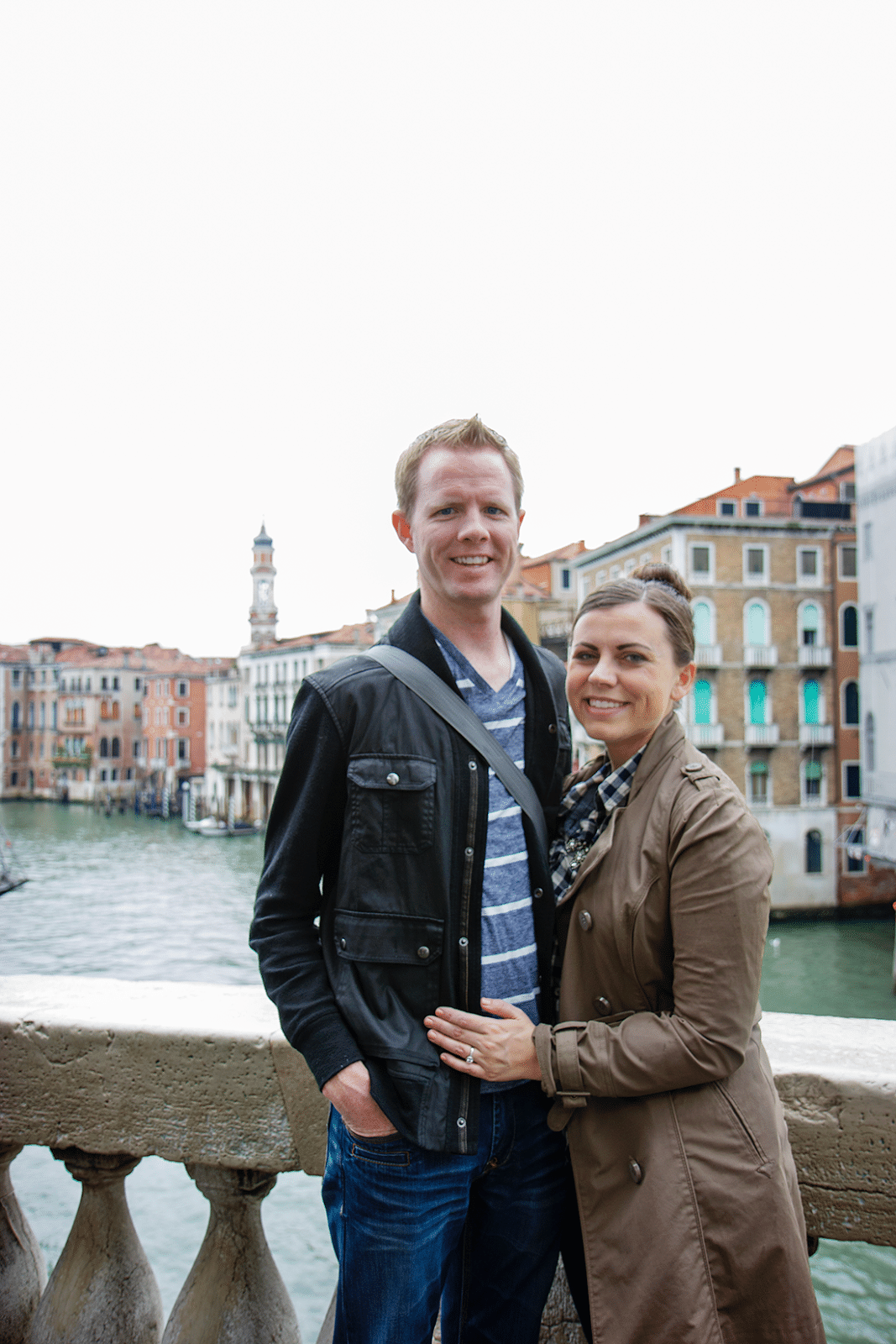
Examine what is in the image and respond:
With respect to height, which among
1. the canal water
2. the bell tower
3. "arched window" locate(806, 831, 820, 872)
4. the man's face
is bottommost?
the canal water

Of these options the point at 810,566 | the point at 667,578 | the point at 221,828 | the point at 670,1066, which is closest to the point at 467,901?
the point at 670,1066

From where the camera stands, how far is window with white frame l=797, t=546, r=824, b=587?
2045 centimetres

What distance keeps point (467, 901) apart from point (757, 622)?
20231 millimetres

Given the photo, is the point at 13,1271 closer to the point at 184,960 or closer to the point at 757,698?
the point at 184,960

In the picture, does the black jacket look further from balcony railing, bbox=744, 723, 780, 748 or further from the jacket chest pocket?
balcony railing, bbox=744, 723, 780, 748

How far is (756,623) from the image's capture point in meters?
20.2

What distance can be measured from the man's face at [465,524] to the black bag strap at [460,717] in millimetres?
136

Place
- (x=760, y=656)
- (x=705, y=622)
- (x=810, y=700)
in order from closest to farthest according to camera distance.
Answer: (x=705, y=622) < (x=760, y=656) < (x=810, y=700)

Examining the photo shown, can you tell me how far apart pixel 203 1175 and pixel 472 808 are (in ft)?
Result: 2.51

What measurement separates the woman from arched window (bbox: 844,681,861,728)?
21051 millimetres

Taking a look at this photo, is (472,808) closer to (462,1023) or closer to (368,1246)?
(462,1023)

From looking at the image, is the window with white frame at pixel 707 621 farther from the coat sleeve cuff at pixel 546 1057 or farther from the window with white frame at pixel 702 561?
the coat sleeve cuff at pixel 546 1057

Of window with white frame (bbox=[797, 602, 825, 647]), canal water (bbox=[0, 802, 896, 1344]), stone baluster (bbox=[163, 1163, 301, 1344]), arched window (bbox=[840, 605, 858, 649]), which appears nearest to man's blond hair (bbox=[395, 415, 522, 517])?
stone baluster (bbox=[163, 1163, 301, 1344])

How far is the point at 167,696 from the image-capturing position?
50.6 meters
